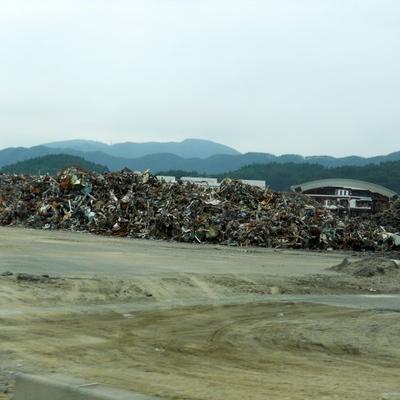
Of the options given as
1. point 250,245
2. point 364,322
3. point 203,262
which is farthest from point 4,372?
point 250,245

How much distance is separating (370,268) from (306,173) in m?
81.7

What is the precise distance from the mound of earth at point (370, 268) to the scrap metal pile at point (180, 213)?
10724mm

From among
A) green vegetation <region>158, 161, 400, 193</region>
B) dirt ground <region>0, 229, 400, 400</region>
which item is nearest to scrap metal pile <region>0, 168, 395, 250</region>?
dirt ground <region>0, 229, 400, 400</region>

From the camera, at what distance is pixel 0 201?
132 feet

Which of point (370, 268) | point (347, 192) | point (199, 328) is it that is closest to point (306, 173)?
point (347, 192)

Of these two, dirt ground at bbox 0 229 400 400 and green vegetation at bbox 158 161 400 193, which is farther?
green vegetation at bbox 158 161 400 193

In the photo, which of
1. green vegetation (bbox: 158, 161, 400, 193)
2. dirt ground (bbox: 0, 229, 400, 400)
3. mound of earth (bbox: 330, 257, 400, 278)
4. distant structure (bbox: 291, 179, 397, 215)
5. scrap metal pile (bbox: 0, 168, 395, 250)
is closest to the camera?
dirt ground (bbox: 0, 229, 400, 400)

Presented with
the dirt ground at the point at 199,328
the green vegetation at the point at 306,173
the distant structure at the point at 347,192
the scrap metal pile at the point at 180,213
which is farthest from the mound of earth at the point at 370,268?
the green vegetation at the point at 306,173

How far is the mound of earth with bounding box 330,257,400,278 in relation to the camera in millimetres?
19188

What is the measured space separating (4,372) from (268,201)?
2916cm

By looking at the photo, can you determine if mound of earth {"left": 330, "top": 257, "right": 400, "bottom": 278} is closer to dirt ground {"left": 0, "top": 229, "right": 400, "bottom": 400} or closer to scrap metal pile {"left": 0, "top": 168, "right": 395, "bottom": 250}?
dirt ground {"left": 0, "top": 229, "right": 400, "bottom": 400}

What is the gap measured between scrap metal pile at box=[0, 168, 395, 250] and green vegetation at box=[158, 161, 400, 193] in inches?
1888

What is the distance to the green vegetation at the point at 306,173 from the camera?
87688 millimetres

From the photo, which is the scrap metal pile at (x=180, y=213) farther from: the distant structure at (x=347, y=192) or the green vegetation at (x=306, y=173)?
the green vegetation at (x=306, y=173)
